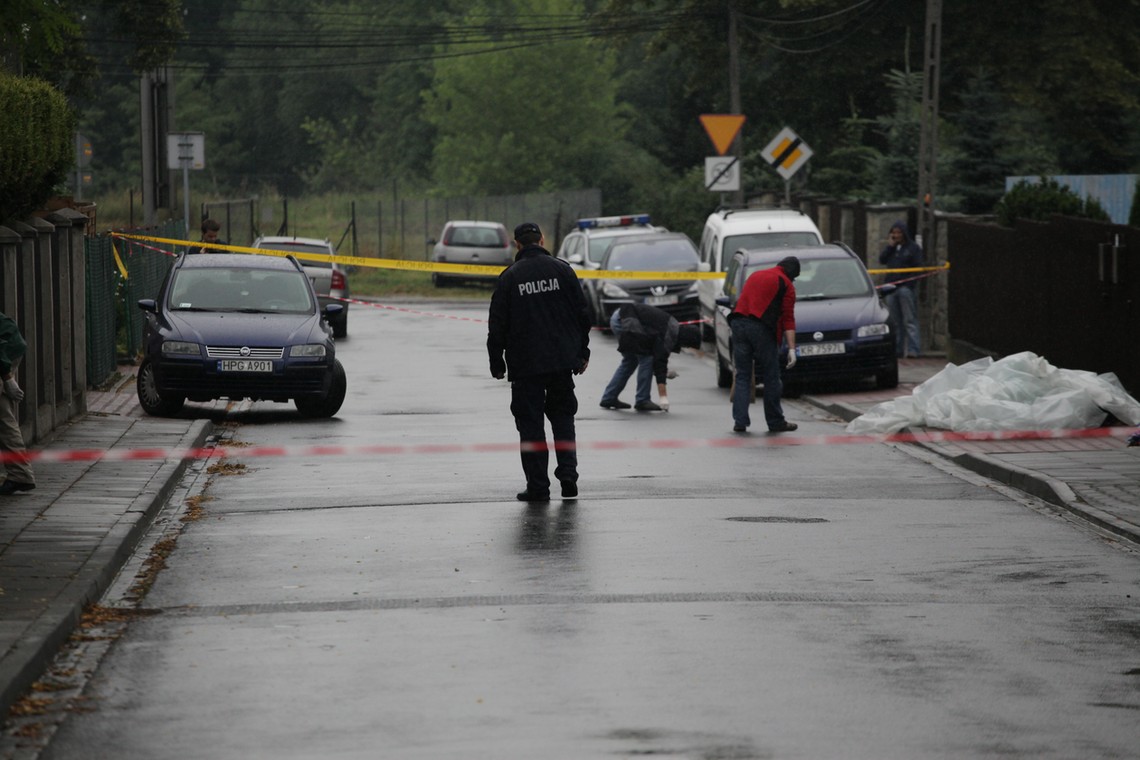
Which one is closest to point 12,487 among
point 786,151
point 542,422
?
point 542,422

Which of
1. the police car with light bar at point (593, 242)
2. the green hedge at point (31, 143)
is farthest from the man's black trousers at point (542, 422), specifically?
the police car with light bar at point (593, 242)

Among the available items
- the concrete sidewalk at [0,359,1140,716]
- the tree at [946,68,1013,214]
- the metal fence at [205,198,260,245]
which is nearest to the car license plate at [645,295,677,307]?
the tree at [946,68,1013,214]


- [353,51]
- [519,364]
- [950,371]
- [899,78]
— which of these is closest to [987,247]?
[950,371]

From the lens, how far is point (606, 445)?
16688 mm

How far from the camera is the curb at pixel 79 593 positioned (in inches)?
290

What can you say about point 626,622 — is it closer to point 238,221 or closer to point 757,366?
point 757,366

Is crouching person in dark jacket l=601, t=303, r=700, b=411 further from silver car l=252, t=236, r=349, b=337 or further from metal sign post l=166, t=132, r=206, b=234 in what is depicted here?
metal sign post l=166, t=132, r=206, b=234

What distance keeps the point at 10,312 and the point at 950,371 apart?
8248mm

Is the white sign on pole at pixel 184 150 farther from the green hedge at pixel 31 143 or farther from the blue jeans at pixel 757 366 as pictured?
the blue jeans at pixel 757 366

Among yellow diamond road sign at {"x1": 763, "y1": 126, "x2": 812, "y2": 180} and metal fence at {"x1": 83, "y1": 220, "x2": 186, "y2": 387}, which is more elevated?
yellow diamond road sign at {"x1": 763, "y1": 126, "x2": 812, "y2": 180}

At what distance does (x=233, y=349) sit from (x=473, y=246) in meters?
28.8

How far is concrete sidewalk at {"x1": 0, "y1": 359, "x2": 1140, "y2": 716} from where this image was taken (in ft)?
27.8

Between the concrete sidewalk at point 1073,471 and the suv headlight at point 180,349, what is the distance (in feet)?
22.1

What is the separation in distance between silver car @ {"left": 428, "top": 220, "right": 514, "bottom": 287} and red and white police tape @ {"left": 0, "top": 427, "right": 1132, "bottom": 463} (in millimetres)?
29989
